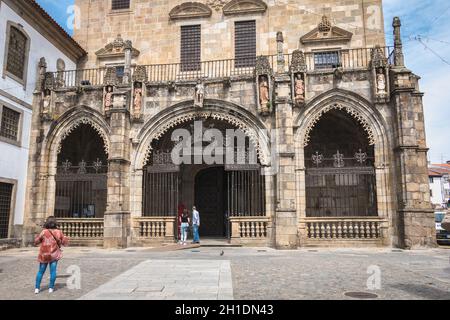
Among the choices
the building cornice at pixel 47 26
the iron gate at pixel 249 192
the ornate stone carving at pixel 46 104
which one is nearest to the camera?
the building cornice at pixel 47 26

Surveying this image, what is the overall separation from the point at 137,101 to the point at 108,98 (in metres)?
1.35

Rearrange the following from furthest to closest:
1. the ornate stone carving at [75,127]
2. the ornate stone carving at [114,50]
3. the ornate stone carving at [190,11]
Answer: the ornate stone carving at [114,50], the ornate stone carving at [190,11], the ornate stone carving at [75,127]

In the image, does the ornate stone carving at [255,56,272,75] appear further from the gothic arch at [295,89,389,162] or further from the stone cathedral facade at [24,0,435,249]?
the gothic arch at [295,89,389,162]

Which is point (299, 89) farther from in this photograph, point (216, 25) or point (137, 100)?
point (216, 25)

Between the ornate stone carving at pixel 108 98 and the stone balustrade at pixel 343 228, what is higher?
the ornate stone carving at pixel 108 98

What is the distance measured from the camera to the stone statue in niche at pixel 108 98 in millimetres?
16625

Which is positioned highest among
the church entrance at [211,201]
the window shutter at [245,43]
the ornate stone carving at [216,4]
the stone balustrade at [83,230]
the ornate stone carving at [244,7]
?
A: the ornate stone carving at [216,4]

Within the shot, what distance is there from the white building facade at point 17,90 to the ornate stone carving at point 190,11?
6276 mm

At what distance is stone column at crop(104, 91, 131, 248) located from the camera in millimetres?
15219

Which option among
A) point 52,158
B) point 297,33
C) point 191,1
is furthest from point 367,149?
point 52,158

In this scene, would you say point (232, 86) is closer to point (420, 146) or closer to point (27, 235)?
point (420, 146)

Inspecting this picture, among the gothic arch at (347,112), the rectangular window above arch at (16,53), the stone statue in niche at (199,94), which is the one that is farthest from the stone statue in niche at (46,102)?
the gothic arch at (347,112)

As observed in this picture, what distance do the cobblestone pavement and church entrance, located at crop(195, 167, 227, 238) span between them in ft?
24.0

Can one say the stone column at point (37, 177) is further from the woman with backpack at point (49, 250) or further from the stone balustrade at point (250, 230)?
the woman with backpack at point (49, 250)
